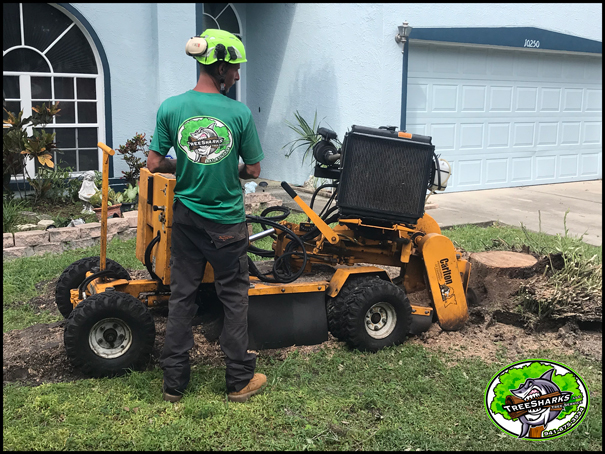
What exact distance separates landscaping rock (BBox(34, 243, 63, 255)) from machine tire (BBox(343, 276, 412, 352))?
401 centimetres

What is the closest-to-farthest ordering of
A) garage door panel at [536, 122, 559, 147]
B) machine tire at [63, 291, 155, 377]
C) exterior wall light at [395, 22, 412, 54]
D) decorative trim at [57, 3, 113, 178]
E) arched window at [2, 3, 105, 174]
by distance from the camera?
machine tire at [63, 291, 155, 377] < arched window at [2, 3, 105, 174] < decorative trim at [57, 3, 113, 178] < exterior wall light at [395, 22, 412, 54] < garage door panel at [536, 122, 559, 147]

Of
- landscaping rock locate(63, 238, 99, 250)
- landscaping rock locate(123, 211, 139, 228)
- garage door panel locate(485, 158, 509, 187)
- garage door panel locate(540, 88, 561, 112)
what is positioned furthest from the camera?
garage door panel locate(540, 88, 561, 112)

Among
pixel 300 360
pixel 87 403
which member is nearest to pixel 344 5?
pixel 300 360

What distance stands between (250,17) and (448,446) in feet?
34.6

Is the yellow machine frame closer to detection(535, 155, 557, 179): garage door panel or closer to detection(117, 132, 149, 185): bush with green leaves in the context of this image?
detection(117, 132, 149, 185): bush with green leaves

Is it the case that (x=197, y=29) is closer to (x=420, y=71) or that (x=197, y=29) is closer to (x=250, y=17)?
(x=250, y=17)

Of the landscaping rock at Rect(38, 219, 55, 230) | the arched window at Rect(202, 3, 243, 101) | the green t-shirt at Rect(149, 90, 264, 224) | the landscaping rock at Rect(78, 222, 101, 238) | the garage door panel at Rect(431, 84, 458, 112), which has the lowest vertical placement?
the landscaping rock at Rect(78, 222, 101, 238)

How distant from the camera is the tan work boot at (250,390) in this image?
3561mm

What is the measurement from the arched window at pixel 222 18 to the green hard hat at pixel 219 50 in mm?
8301

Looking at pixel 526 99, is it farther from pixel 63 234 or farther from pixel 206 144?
pixel 206 144

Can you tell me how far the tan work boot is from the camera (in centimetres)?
356

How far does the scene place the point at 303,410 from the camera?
348cm

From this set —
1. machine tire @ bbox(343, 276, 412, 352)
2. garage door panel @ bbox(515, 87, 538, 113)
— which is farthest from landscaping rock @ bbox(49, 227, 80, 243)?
garage door panel @ bbox(515, 87, 538, 113)

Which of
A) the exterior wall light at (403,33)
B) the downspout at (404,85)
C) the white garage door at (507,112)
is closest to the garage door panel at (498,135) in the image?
the white garage door at (507,112)
